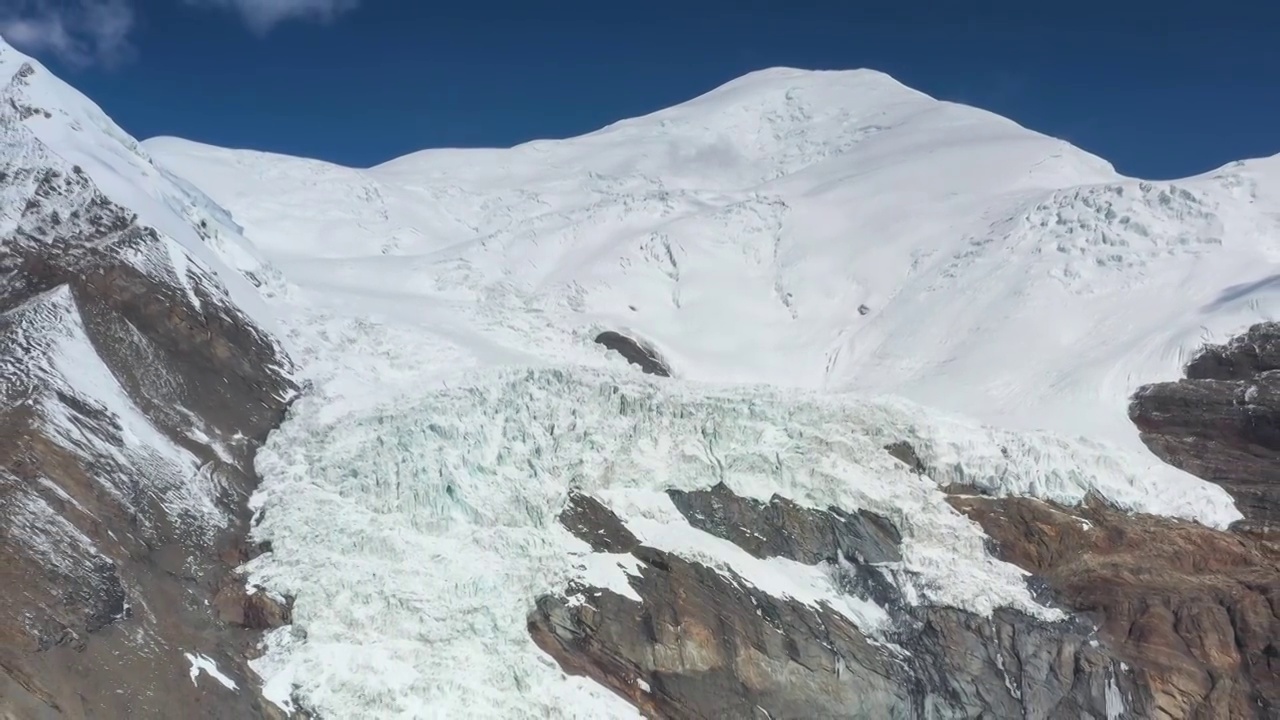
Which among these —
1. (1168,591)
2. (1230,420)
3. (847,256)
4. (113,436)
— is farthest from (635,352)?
(1230,420)

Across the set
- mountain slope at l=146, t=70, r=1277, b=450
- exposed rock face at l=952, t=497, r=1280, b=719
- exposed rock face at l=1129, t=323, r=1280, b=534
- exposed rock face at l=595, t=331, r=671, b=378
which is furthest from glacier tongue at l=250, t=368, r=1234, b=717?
mountain slope at l=146, t=70, r=1277, b=450

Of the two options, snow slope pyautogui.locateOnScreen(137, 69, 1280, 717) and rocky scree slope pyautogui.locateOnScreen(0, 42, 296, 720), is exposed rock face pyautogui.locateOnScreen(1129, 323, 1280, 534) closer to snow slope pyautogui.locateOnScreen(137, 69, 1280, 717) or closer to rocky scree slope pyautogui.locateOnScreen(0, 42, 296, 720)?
snow slope pyautogui.locateOnScreen(137, 69, 1280, 717)

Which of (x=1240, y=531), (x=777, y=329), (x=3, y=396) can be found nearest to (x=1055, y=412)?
(x=1240, y=531)

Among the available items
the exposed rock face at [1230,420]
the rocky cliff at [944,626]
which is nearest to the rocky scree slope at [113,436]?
the rocky cliff at [944,626]

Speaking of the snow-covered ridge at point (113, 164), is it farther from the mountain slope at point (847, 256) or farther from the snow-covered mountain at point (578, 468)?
the mountain slope at point (847, 256)

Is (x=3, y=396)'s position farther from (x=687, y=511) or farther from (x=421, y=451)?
(x=687, y=511)

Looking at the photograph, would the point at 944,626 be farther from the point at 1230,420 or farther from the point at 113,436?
the point at 113,436
